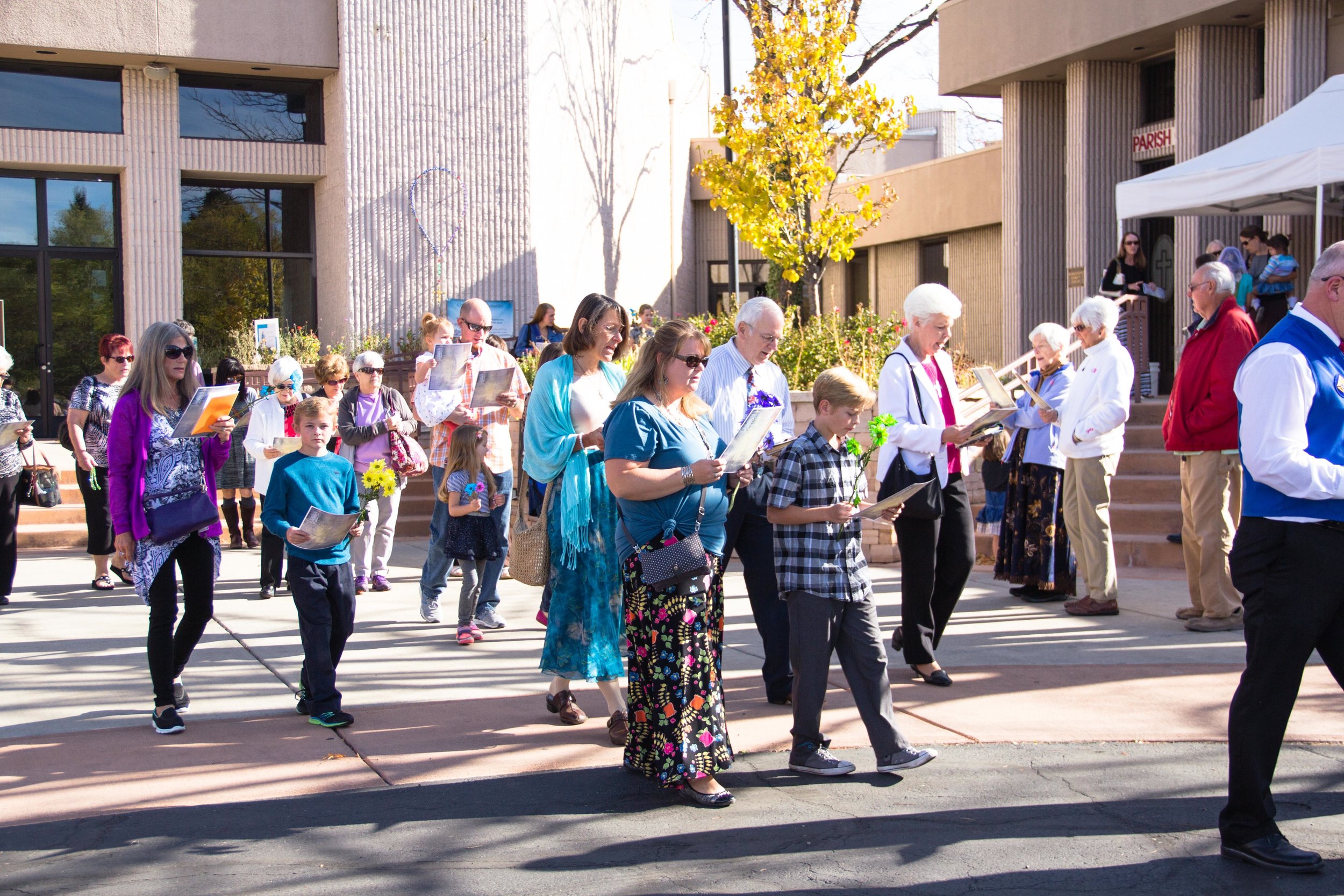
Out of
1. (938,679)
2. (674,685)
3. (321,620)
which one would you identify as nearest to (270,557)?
(321,620)

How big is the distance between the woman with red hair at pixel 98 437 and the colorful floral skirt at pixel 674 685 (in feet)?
18.7

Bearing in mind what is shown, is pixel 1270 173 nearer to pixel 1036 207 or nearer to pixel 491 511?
pixel 491 511

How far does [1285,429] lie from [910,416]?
91.8 inches

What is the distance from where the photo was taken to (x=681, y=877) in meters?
3.97

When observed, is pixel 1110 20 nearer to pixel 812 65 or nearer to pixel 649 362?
pixel 812 65

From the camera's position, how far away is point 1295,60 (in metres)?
13.7

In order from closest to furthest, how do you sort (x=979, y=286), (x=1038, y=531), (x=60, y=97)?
(x=1038, y=531), (x=60, y=97), (x=979, y=286)

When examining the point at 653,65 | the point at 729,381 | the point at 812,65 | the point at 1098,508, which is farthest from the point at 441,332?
the point at 653,65

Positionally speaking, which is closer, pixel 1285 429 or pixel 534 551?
pixel 1285 429

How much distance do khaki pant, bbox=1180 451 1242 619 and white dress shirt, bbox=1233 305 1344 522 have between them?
375cm

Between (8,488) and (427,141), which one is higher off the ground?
(427,141)

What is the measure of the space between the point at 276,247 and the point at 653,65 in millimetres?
8391

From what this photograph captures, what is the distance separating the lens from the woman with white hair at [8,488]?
904 centimetres

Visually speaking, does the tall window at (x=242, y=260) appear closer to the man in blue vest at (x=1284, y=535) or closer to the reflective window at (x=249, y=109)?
the reflective window at (x=249, y=109)
